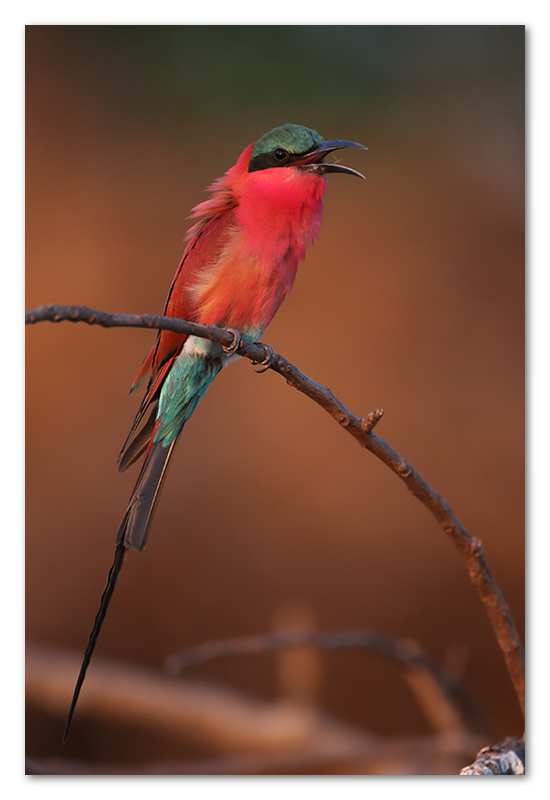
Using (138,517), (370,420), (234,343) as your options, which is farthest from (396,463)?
(138,517)

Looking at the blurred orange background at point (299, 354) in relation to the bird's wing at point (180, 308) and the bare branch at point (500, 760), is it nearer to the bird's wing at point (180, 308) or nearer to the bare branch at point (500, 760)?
the bird's wing at point (180, 308)

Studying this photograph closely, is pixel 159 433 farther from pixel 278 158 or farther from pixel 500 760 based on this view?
pixel 500 760

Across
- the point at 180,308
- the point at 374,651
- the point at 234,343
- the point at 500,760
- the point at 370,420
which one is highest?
the point at 180,308

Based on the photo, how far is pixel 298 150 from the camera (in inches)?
54.9

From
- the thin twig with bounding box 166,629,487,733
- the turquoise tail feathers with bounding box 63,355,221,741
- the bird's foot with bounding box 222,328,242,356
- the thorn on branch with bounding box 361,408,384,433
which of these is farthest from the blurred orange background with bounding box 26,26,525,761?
the thorn on branch with bounding box 361,408,384,433

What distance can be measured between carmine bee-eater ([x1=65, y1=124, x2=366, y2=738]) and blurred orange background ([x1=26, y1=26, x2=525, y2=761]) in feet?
0.55

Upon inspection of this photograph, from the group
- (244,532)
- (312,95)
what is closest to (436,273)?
(312,95)

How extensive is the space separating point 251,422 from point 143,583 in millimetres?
450

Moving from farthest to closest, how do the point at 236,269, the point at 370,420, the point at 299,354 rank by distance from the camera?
the point at 299,354 → the point at 236,269 → the point at 370,420

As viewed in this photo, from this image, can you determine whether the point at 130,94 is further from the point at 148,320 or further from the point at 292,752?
the point at 292,752

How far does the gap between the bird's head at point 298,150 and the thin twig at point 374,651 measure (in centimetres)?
93

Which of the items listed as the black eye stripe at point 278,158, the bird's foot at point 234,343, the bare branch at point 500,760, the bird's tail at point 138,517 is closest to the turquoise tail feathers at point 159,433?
the bird's tail at point 138,517

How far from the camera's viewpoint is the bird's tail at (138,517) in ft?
4.06

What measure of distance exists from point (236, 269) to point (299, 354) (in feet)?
1.27
